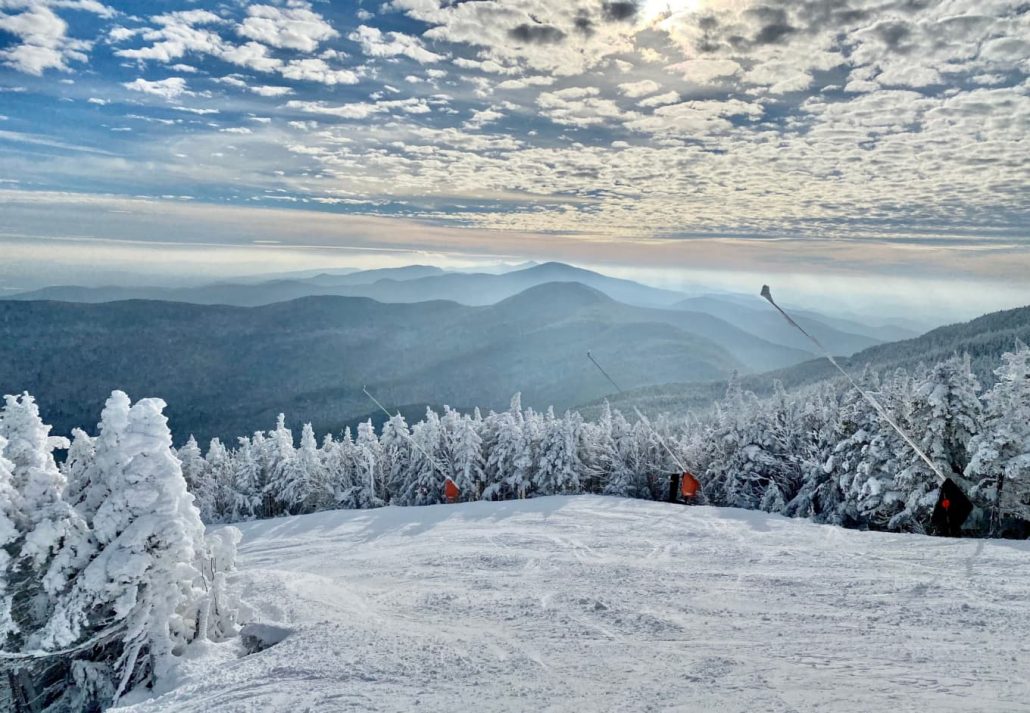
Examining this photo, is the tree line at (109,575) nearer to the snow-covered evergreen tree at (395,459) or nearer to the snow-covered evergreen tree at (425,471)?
the snow-covered evergreen tree at (425,471)

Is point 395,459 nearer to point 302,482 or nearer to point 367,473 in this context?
point 367,473

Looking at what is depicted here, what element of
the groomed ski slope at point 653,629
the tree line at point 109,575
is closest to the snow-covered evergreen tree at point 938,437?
the groomed ski slope at point 653,629

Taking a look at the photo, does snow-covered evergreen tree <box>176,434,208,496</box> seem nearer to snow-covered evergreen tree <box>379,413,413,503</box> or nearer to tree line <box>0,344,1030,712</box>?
tree line <box>0,344,1030,712</box>

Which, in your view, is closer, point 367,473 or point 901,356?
point 367,473

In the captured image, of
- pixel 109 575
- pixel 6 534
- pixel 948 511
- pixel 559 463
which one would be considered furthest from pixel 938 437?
pixel 6 534

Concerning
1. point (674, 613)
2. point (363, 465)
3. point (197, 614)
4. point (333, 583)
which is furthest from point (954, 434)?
point (363, 465)

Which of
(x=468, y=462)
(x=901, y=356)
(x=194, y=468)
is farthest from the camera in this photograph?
Answer: (x=901, y=356)

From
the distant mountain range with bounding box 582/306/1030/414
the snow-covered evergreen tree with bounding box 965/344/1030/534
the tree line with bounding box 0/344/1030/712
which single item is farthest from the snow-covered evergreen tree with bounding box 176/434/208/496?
the distant mountain range with bounding box 582/306/1030/414

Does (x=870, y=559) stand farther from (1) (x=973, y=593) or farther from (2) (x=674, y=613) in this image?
(2) (x=674, y=613)
